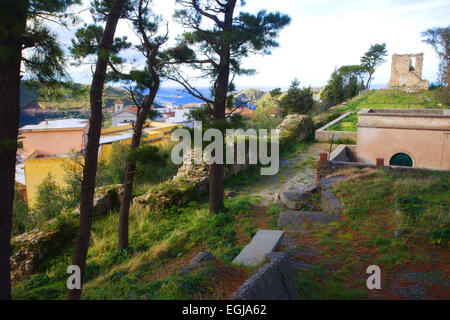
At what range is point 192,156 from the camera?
11.6 meters

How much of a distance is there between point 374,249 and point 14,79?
18.4ft

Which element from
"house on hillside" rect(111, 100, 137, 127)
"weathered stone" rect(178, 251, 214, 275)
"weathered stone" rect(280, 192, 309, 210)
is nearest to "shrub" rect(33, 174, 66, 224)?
"weathered stone" rect(280, 192, 309, 210)

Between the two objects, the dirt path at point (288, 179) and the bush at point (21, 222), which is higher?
the dirt path at point (288, 179)

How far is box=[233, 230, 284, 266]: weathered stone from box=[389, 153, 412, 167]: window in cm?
839

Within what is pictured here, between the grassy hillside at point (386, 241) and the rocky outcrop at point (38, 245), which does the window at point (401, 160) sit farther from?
the rocky outcrop at point (38, 245)

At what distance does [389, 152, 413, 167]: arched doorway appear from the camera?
11.2m

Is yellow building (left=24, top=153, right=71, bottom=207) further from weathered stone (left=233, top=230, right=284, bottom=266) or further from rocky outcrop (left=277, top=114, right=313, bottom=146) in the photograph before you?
weathered stone (left=233, top=230, right=284, bottom=266)

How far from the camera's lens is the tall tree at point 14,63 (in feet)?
11.0

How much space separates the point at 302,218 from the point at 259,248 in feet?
8.16

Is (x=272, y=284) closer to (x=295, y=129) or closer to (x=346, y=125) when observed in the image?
(x=295, y=129)

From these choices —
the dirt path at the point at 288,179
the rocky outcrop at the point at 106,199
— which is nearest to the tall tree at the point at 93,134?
the rocky outcrop at the point at 106,199

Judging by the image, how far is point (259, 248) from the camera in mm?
4547

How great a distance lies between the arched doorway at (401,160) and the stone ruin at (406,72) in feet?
95.2

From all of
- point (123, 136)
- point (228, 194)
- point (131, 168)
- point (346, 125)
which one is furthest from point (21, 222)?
point (346, 125)
